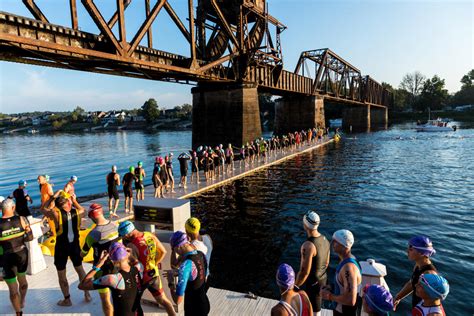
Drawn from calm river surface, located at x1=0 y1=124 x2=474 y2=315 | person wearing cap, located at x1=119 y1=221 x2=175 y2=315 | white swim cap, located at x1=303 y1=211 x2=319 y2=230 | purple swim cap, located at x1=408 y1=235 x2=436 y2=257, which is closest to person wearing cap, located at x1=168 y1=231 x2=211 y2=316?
person wearing cap, located at x1=119 y1=221 x2=175 y2=315

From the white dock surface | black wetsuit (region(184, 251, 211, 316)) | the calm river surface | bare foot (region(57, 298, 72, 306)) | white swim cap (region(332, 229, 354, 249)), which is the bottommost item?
the calm river surface

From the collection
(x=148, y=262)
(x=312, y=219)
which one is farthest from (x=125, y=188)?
(x=312, y=219)

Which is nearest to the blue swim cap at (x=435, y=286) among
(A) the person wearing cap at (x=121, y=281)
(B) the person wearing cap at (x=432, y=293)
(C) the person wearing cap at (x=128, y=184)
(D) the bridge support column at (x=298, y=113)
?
(B) the person wearing cap at (x=432, y=293)

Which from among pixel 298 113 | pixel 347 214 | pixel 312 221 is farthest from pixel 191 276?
pixel 298 113

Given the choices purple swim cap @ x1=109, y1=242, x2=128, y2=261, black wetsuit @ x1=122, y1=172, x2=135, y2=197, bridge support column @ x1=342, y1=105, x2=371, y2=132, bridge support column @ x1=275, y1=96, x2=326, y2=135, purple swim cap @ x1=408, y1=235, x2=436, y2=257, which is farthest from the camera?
bridge support column @ x1=342, y1=105, x2=371, y2=132

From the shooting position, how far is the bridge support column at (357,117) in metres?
93.9

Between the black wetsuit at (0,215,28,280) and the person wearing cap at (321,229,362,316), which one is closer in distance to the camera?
the person wearing cap at (321,229,362,316)

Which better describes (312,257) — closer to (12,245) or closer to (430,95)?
(12,245)

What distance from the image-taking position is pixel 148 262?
4441mm

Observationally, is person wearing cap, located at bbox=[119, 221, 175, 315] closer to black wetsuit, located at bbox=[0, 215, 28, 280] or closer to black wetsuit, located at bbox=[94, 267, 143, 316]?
black wetsuit, located at bbox=[94, 267, 143, 316]

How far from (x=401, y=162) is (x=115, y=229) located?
28745 millimetres

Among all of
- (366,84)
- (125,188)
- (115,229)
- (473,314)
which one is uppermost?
(366,84)

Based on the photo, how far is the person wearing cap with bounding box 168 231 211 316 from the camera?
3807 mm

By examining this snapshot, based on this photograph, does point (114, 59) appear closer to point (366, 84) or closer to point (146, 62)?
point (146, 62)
